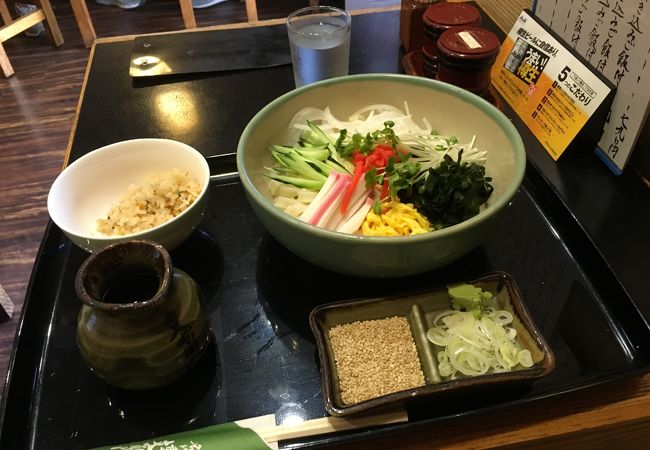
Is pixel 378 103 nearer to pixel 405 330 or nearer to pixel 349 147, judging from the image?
pixel 349 147

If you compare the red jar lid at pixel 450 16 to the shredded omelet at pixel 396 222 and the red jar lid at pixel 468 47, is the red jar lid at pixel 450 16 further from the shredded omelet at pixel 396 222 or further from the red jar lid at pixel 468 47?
the shredded omelet at pixel 396 222

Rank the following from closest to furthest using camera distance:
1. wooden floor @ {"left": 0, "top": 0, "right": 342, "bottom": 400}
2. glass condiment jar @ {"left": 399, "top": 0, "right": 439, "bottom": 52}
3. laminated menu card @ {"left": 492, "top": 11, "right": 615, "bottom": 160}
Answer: laminated menu card @ {"left": 492, "top": 11, "right": 615, "bottom": 160} → glass condiment jar @ {"left": 399, "top": 0, "right": 439, "bottom": 52} → wooden floor @ {"left": 0, "top": 0, "right": 342, "bottom": 400}

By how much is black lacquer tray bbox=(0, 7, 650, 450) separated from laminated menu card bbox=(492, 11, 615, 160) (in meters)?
0.06

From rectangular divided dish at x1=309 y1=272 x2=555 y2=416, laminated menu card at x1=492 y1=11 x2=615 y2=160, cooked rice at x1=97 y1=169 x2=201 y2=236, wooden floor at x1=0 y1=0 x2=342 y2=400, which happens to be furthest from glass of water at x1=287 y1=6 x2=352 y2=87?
wooden floor at x1=0 y1=0 x2=342 y2=400

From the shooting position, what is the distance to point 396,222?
39.3 inches

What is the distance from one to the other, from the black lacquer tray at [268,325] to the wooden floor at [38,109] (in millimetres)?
1169

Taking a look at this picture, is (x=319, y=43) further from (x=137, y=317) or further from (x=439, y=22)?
(x=137, y=317)

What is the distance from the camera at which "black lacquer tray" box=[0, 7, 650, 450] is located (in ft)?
2.74

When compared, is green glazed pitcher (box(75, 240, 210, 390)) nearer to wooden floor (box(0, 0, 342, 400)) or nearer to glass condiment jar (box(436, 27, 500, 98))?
glass condiment jar (box(436, 27, 500, 98))

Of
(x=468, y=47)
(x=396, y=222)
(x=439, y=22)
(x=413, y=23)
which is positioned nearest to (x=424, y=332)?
(x=396, y=222)

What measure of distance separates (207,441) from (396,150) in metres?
0.69

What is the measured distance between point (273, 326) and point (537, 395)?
463 mm

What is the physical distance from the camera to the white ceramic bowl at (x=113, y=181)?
1.02 metres

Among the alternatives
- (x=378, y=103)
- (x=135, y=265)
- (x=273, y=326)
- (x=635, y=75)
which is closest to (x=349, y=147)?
(x=378, y=103)
